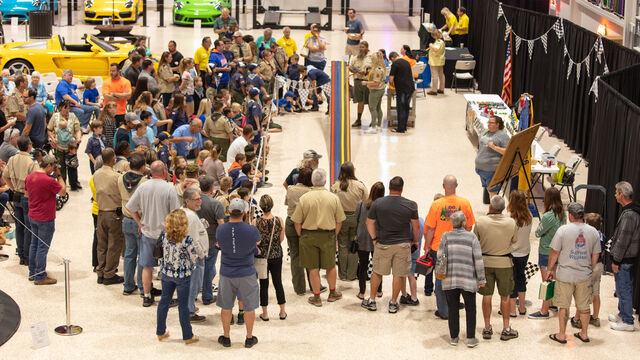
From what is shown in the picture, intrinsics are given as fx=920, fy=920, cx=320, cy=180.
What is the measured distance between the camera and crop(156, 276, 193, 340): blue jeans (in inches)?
350

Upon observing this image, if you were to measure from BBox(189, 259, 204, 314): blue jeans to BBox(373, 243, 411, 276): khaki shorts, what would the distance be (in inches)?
73.7

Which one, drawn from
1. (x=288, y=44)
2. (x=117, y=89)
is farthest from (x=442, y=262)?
(x=288, y=44)

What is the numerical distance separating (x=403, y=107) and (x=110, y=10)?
42.9 ft

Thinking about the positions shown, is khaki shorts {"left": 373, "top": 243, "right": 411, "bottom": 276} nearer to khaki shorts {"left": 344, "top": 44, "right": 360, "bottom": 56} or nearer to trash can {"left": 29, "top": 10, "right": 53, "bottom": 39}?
khaki shorts {"left": 344, "top": 44, "right": 360, "bottom": 56}

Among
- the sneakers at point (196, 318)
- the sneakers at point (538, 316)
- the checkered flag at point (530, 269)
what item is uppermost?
the checkered flag at point (530, 269)

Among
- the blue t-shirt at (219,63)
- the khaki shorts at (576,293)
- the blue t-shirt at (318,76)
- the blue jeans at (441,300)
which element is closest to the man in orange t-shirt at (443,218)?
the blue jeans at (441,300)

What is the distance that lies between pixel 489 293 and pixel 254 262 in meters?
2.40

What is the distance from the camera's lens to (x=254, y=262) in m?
9.41

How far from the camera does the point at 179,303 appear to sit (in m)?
8.98

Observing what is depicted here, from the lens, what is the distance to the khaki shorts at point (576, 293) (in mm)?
9203

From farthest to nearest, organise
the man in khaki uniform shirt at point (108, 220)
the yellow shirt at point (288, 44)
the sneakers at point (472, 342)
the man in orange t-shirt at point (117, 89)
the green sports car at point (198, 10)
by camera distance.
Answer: the green sports car at point (198, 10)
the yellow shirt at point (288, 44)
the man in orange t-shirt at point (117, 89)
the man in khaki uniform shirt at point (108, 220)
the sneakers at point (472, 342)

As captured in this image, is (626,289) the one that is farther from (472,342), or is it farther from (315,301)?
(315,301)

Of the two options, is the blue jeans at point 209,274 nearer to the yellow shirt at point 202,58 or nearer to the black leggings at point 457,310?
the black leggings at point 457,310

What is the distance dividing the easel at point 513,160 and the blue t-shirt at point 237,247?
4.85 metres
